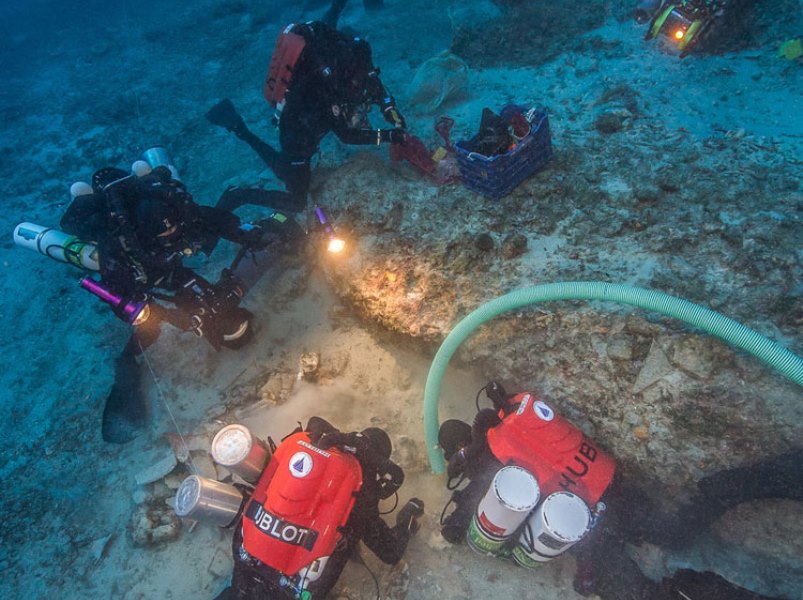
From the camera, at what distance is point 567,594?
3391 millimetres

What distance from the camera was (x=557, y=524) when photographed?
2.67 meters

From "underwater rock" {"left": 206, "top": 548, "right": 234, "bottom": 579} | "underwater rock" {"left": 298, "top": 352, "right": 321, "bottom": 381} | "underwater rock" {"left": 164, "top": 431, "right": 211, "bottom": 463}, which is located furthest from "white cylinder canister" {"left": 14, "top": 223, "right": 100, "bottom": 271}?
"underwater rock" {"left": 206, "top": 548, "right": 234, "bottom": 579}

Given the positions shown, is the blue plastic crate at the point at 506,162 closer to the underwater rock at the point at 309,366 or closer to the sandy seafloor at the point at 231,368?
the sandy seafloor at the point at 231,368

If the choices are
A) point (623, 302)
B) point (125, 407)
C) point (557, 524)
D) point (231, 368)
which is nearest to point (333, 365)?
point (231, 368)

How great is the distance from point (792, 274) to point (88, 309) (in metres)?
9.53

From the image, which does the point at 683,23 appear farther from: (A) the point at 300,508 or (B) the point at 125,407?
(B) the point at 125,407

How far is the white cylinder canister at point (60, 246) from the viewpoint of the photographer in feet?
15.8

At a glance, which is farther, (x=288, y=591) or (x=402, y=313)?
(x=402, y=313)

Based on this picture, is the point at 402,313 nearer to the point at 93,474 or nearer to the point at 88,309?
the point at 93,474

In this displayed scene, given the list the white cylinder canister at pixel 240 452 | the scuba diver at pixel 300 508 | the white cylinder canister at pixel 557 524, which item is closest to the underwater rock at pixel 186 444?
the scuba diver at pixel 300 508

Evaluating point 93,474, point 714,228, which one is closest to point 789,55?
point 714,228

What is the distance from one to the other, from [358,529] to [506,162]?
3.98 metres

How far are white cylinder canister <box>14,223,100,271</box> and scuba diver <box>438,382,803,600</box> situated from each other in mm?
4921

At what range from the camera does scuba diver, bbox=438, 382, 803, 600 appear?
2.92 metres
